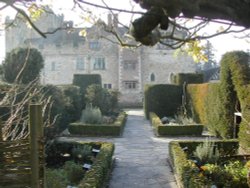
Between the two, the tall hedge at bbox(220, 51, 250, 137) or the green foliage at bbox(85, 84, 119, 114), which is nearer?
the tall hedge at bbox(220, 51, 250, 137)

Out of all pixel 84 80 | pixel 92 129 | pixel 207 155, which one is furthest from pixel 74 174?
pixel 84 80

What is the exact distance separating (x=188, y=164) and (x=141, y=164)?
2605mm

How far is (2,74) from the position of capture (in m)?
18.8

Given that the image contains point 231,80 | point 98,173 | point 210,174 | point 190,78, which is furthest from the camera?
point 190,78

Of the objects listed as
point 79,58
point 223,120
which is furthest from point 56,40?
point 223,120

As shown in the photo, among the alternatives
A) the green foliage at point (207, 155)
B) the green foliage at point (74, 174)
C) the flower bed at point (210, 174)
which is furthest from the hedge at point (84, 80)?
the green foliage at point (74, 174)

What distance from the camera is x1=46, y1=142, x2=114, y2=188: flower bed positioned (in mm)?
6414

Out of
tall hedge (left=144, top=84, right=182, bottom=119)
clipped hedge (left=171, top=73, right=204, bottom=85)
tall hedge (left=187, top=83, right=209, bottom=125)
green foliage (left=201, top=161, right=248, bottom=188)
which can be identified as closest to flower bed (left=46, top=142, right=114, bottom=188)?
green foliage (left=201, top=161, right=248, bottom=188)

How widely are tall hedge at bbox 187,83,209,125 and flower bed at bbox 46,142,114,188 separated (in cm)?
768

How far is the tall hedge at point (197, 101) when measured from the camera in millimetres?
17064

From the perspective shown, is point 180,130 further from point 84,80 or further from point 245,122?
point 84,80

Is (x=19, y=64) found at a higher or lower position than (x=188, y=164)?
higher

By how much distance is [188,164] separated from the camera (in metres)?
7.49

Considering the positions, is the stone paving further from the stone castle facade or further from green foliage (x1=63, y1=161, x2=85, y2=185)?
the stone castle facade
